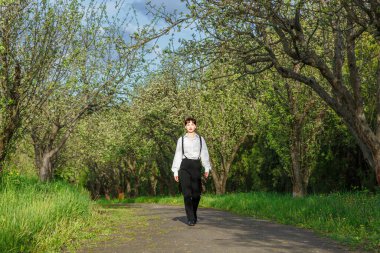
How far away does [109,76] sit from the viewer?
69.7 feet

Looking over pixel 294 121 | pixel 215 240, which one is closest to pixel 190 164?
pixel 215 240

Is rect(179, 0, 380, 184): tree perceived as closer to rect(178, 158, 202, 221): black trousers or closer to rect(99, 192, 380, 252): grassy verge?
rect(99, 192, 380, 252): grassy verge

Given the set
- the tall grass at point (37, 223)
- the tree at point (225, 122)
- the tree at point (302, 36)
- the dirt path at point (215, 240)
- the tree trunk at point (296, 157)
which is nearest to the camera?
the tall grass at point (37, 223)

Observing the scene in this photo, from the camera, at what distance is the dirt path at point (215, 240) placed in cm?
776

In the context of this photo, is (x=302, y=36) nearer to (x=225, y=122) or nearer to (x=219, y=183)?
(x=225, y=122)

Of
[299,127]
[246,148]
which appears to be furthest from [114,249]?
[246,148]

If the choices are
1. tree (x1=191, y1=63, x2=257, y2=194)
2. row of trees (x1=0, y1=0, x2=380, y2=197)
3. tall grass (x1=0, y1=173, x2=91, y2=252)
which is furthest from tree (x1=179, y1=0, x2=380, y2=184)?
tree (x1=191, y1=63, x2=257, y2=194)

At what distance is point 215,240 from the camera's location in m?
8.49

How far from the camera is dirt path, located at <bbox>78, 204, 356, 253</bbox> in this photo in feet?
25.5

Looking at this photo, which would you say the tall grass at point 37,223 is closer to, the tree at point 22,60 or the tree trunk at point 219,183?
the tree at point 22,60

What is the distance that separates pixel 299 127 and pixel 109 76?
819 cm

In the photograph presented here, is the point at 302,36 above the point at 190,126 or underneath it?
above

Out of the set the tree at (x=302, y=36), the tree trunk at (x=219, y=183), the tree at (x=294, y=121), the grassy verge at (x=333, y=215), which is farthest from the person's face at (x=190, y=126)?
the tree trunk at (x=219, y=183)

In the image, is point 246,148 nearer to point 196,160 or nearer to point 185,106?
point 185,106
